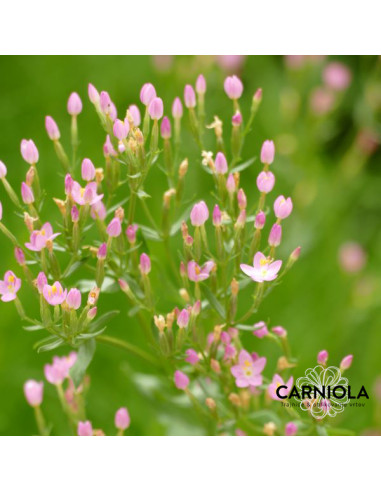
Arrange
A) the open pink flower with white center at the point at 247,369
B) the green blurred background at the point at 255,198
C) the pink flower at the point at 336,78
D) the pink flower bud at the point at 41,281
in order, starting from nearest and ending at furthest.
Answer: the pink flower bud at the point at 41,281
the open pink flower with white center at the point at 247,369
the green blurred background at the point at 255,198
the pink flower at the point at 336,78

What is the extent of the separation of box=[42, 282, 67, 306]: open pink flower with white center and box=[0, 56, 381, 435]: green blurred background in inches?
14.8

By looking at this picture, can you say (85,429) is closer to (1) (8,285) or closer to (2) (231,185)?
(1) (8,285)

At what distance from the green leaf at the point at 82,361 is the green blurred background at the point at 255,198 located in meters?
0.27

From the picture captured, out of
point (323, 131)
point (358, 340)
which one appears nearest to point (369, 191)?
point (323, 131)

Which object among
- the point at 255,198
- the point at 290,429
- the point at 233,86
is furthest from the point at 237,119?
the point at 255,198

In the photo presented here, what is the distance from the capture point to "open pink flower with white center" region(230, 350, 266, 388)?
88 cm

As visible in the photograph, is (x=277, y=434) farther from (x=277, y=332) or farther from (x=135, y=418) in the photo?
(x=135, y=418)

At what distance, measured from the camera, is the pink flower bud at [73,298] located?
0.79m

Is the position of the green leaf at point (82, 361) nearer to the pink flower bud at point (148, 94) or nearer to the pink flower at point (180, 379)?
the pink flower at point (180, 379)

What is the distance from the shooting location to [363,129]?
190cm

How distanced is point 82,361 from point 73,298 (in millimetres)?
105

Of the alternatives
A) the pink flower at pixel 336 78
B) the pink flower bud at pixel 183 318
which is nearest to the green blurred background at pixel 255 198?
the pink flower at pixel 336 78

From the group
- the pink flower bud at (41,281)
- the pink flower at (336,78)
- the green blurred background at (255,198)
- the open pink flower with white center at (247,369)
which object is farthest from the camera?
the pink flower at (336,78)

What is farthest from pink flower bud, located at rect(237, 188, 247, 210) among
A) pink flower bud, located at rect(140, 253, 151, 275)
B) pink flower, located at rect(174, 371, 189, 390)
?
pink flower, located at rect(174, 371, 189, 390)
